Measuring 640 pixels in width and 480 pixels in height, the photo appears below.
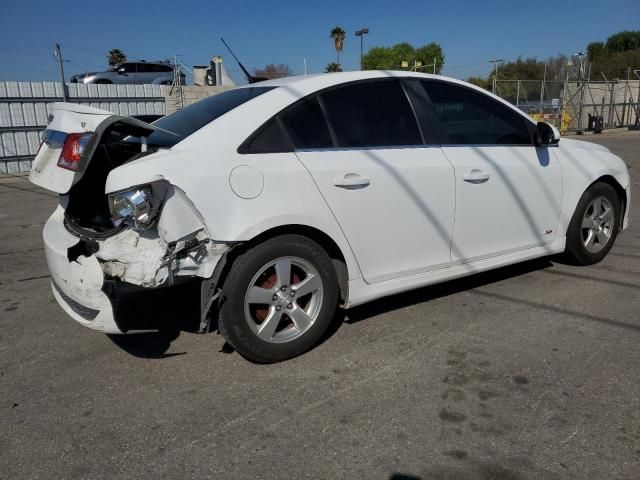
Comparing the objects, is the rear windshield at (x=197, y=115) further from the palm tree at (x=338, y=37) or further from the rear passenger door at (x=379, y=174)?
the palm tree at (x=338, y=37)

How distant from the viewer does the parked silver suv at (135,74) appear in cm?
1853

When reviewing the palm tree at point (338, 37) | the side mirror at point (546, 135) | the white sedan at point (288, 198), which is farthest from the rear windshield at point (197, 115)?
the palm tree at point (338, 37)

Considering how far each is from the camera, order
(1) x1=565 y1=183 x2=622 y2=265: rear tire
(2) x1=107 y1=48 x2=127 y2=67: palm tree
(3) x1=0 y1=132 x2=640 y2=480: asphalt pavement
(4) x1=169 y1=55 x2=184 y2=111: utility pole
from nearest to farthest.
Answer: (3) x1=0 y1=132 x2=640 y2=480: asphalt pavement, (1) x1=565 y1=183 x2=622 y2=265: rear tire, (4) x1=169 y1=55 x2=184 y2=111: utility pole, (2) x1=107 y1=48 x2=127 y2=67: palm tree

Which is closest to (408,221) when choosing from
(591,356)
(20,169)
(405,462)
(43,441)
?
(591,356)

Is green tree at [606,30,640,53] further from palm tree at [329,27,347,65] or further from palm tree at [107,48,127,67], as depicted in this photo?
palm tree at [107,48,127,67]

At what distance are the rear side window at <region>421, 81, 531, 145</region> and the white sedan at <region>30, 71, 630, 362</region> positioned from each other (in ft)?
0.04

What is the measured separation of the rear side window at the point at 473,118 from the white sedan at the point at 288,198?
12 millimetres

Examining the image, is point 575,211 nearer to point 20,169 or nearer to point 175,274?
point 175,274

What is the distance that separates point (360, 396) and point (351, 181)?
127 centimetres

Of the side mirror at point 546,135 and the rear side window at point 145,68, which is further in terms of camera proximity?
the rear side window at point 145,68

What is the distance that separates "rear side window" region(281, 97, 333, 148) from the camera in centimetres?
335

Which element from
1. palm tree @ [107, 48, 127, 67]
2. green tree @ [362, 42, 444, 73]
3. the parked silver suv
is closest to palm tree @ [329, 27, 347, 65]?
green tree @ [362, 42, 444, 73]

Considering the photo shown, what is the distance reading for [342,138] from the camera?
3.50 metres

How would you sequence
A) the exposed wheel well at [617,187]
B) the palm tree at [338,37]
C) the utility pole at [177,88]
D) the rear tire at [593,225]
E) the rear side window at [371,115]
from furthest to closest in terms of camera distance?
the palm tree at [338,37] → the utility pole at [177,88] → the exposed wheel well at [617,187] → the rear tire at [593,225] → the rear side window at [371,115]
